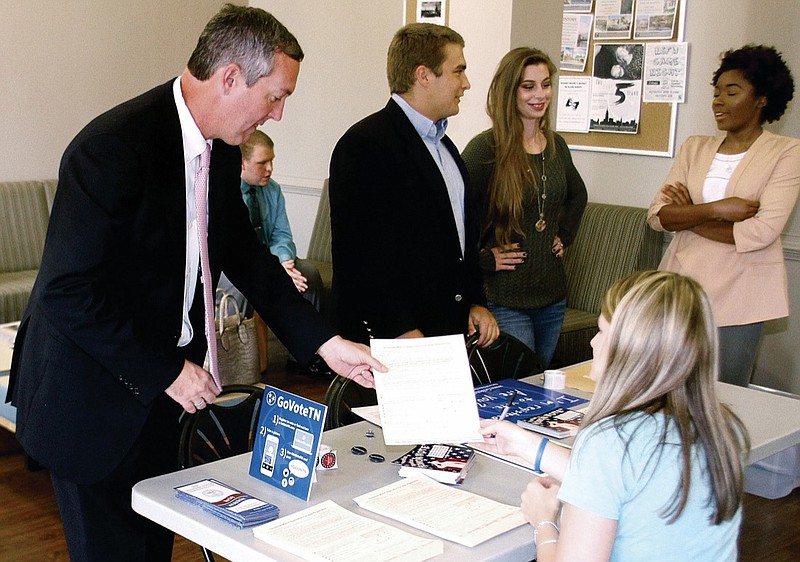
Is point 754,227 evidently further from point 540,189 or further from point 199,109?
point 199,109

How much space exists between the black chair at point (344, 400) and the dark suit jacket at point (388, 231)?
0.23 meters

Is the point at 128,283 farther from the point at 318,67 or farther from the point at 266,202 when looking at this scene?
the point at 318,67

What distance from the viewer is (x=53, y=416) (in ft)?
6.99

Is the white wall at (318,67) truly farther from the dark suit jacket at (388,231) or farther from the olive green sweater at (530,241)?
the dark suit jacket at (388,231)

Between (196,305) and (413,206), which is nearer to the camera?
(196,305)

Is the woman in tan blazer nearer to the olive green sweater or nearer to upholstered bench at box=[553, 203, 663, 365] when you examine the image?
the olive green sweater

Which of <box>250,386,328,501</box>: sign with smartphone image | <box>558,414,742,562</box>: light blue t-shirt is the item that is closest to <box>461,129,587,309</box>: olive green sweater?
<box>250,386,328,501</box>: sign with smartphone image

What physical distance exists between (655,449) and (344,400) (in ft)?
4.33

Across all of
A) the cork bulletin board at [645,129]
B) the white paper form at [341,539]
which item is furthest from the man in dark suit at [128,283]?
the cork bulletin board at [645,129]

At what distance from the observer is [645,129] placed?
546cm

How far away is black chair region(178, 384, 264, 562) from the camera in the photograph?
243cm

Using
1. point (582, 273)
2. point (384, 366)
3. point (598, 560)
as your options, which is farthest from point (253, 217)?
point (598, 560)

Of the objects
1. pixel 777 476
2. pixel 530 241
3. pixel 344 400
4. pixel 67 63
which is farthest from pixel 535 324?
pixel 67 63

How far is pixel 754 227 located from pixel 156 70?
16.6 ft
